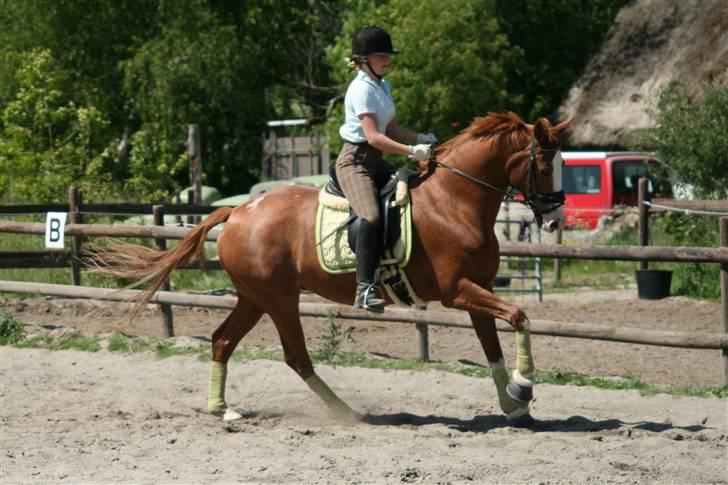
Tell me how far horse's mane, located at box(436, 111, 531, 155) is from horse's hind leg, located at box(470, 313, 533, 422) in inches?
44.6

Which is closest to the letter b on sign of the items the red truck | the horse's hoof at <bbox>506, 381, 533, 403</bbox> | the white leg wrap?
the white leg wrap

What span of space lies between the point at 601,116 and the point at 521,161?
662 inches

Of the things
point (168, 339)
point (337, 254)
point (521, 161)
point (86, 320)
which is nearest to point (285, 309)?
point (337, 254)

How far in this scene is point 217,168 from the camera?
31188 millimetres

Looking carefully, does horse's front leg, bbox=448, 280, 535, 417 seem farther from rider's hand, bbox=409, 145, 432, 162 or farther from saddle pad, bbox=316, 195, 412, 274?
rider's hand, bbox=409, 145, 432, 162

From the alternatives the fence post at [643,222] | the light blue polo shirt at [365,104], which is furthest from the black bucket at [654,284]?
the light blue polo shirt at [365,104]

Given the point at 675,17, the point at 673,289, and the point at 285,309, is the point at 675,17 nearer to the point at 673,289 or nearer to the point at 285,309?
the point at 673,289

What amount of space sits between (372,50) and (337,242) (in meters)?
1.29

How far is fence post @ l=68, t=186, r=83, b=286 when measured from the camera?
13.2 m

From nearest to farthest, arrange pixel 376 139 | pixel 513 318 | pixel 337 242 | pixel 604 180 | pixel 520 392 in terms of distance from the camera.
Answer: pixel 513 318 → pixel 520 392 → pixel 376 139 → pixel 337 242 → pixel 604 180

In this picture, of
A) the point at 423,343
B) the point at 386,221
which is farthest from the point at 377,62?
the point at 423,343

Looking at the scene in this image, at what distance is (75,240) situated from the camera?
13430 millimetres

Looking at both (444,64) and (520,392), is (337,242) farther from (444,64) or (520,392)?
(444,64)

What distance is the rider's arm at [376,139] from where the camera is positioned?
24.6ft
